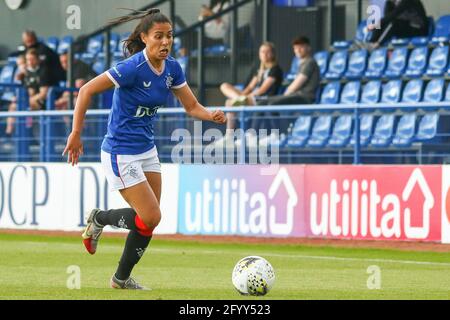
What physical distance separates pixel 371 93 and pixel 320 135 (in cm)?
213

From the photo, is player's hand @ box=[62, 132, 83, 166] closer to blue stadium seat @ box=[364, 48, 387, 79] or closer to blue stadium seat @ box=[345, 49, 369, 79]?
blue stadium seat @ box=[364, 48, 387, 79]

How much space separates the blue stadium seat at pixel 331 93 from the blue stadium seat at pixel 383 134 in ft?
11.0

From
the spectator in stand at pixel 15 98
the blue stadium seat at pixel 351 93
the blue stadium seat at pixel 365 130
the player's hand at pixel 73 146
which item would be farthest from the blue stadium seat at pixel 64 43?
the player's hand at pixel 73 146

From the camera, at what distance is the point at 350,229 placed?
17.2 m

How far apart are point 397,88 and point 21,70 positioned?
8.96 m

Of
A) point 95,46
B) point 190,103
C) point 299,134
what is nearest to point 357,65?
point 299,134

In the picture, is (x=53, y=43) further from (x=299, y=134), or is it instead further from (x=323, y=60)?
(x=299, y=134)

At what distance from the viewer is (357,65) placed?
73.3 feet

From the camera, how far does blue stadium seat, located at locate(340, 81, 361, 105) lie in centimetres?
2170

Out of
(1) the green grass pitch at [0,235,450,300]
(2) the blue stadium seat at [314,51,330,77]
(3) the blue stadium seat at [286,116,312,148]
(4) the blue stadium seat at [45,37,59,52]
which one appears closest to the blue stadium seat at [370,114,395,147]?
(3) the blue stadium seat at [286,116,312,148]

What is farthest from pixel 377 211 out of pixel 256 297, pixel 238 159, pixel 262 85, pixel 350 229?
pixel 256 297

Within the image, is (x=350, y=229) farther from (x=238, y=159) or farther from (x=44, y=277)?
A: (x=44, y=277)

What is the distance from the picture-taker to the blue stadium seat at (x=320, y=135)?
1953 centimetres

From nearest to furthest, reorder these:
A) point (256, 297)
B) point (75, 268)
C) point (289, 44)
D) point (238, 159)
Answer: point (256, 297), point (75, 268), point (238, 159), point (289, 44)
